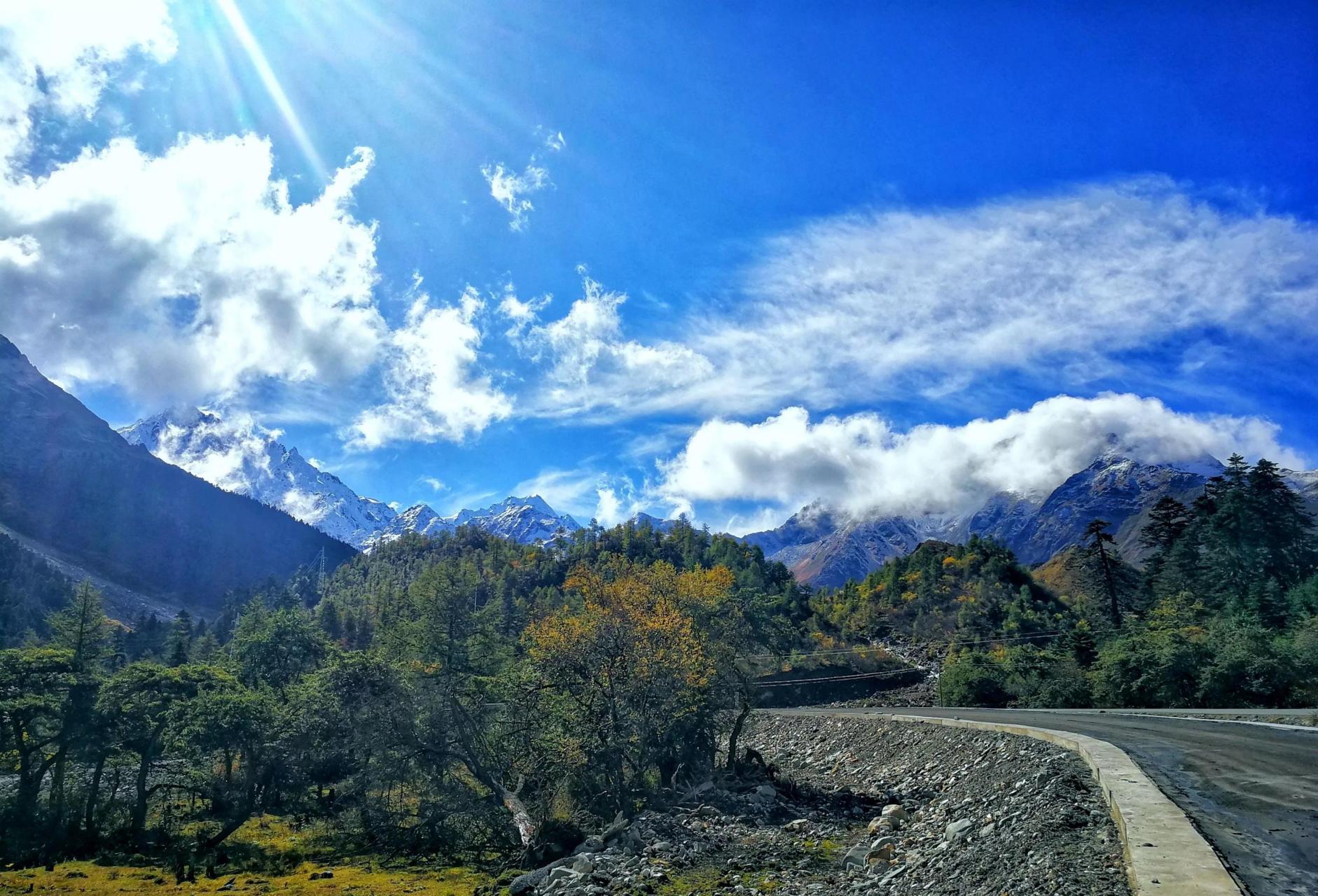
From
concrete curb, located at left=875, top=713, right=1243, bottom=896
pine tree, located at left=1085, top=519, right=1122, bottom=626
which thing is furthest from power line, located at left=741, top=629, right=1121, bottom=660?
concrete curb, located at left=875, top=713, right=1243, bottom=896

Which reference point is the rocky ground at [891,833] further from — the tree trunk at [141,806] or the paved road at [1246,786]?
the tree trunk at [141,806]

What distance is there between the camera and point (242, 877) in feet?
95.9

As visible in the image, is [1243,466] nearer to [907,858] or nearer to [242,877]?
[907,858]

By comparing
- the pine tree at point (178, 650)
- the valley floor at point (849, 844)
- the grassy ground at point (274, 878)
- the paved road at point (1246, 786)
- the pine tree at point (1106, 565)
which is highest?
the pine tree at point (1106, 565)

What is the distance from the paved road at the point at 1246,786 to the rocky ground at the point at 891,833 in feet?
4.42

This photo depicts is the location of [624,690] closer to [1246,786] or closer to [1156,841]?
[1246,786]

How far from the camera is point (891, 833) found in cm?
2222

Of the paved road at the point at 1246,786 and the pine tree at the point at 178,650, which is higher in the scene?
the pine tree at the point at 178,650

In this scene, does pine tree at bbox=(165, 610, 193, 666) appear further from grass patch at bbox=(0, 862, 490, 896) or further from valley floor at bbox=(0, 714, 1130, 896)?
valley floor at bbox=(0, 714, 1130, 896)

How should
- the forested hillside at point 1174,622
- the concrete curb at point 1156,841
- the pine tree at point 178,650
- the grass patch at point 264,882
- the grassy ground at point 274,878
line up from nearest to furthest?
the concrete curb at point 1156,841 < the grass patch at point 264,882 < the grassy ground at point 274,878 < the forested hillside at point 1174,622 < the pine tree at point 178,650

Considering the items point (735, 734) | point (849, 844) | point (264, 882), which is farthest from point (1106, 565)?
point (264, 882)

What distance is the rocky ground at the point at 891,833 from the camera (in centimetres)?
1128

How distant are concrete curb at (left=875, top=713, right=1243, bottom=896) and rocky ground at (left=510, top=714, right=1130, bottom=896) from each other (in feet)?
1.05

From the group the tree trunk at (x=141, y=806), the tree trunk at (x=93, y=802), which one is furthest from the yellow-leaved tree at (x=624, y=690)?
the tree trunk at (x=93, y=802)
